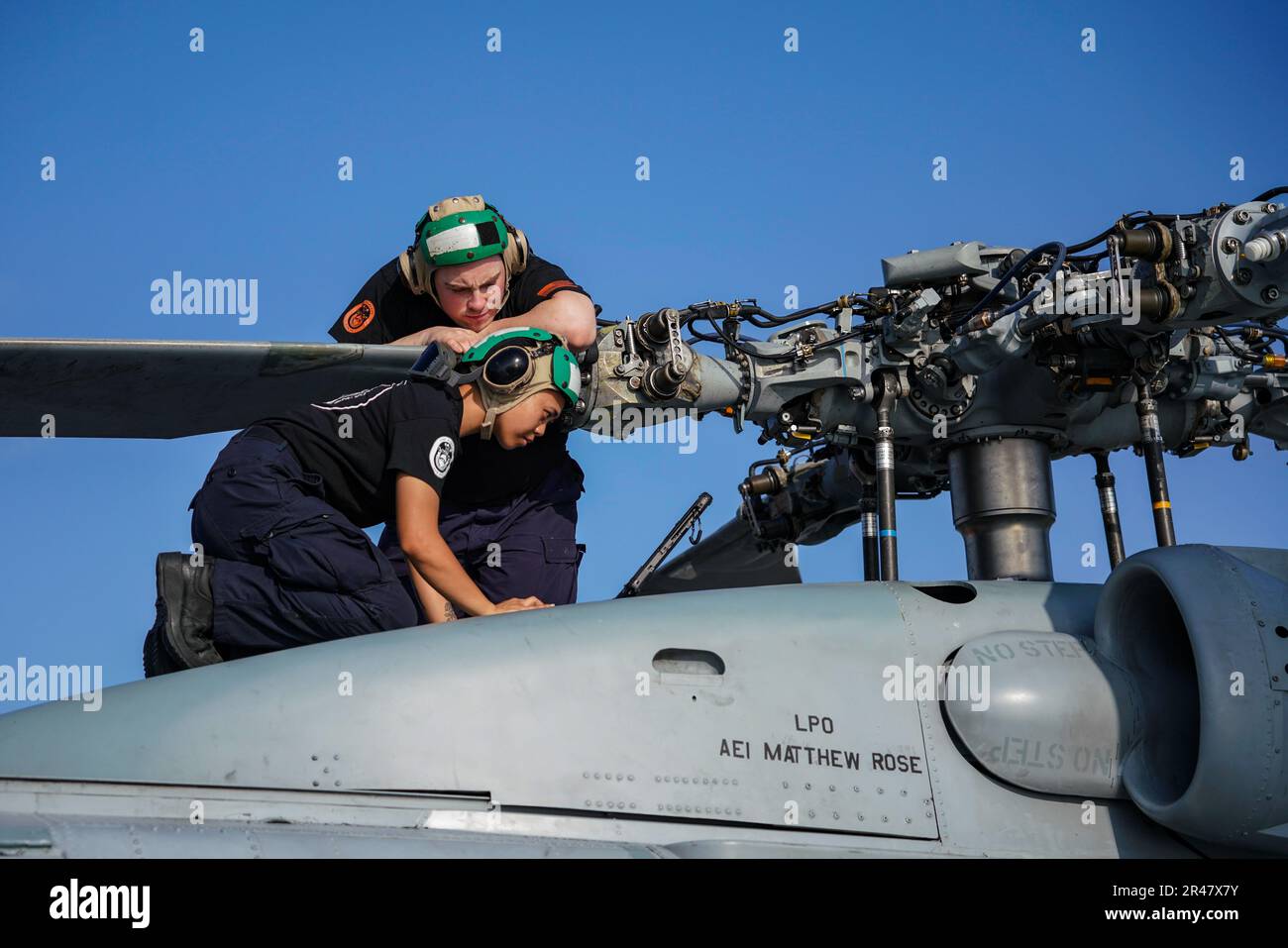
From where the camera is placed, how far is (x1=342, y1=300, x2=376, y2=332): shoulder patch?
6992mm

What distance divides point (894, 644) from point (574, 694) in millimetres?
1227

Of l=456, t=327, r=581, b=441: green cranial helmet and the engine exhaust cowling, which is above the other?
l=456, t=327, r=581, b=441: green cranial helmet

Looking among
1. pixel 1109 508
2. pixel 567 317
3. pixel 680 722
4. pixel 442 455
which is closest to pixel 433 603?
pixel 442 455

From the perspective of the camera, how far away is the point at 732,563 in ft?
32.4

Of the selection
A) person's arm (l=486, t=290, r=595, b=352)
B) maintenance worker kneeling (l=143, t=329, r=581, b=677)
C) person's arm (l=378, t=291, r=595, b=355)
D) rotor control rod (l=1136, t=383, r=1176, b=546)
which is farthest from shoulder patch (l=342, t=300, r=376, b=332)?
rotor control rod (l=1136, t=383, r=1176, b=546)

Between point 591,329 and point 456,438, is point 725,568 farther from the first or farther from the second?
point 456,438

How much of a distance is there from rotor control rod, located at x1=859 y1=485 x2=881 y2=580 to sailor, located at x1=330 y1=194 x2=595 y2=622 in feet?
7.03

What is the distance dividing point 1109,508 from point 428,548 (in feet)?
17.7

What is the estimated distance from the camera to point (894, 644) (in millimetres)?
4980

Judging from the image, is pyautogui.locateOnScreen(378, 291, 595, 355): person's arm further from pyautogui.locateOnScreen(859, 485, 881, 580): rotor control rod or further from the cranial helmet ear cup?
pyautogui.locateOnScreen(859, 485, 881, 580): rotor control rod

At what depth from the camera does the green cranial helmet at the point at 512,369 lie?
18.5ft

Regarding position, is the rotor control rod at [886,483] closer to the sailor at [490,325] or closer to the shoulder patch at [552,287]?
the sailor at [490,325]
